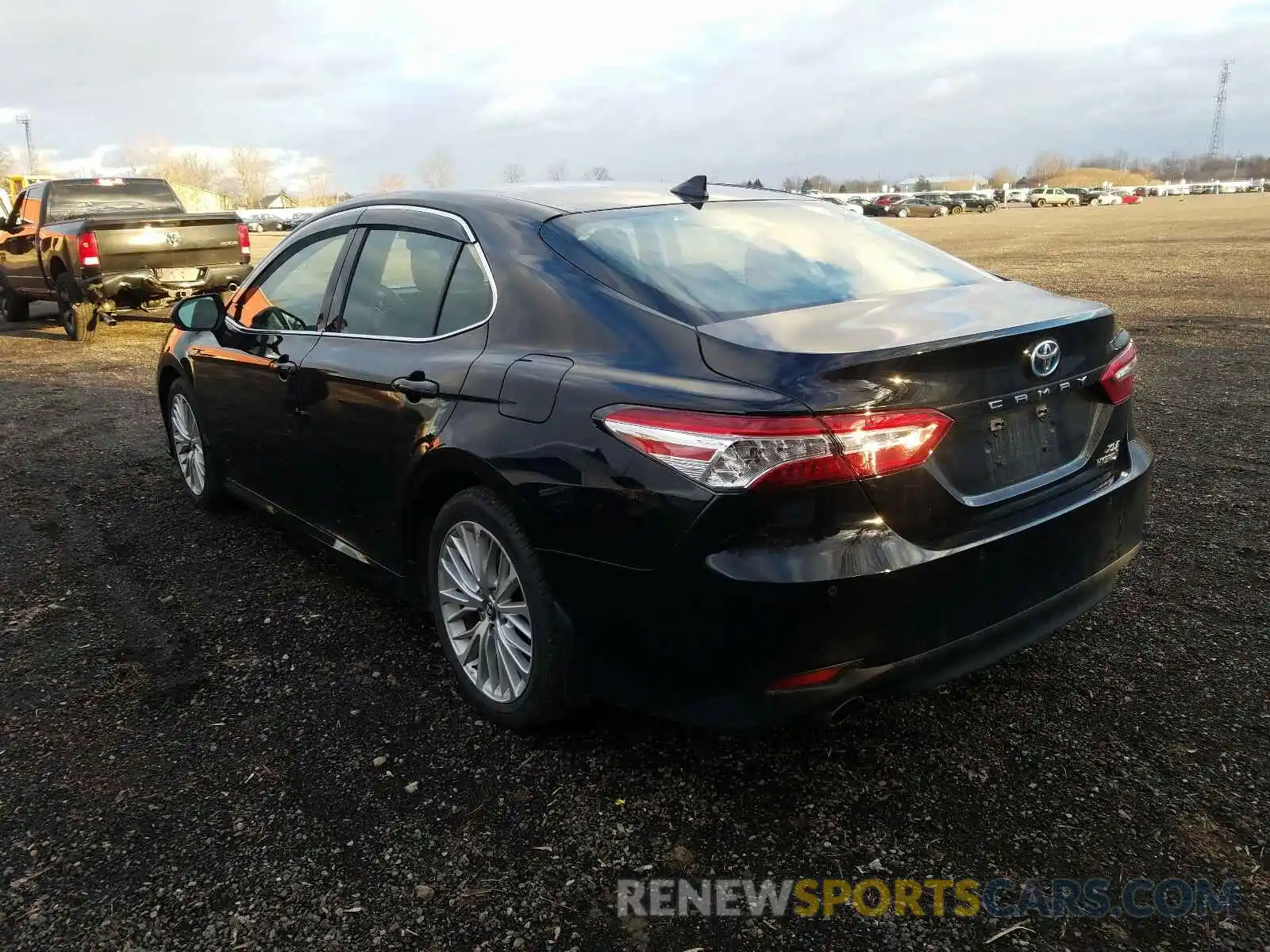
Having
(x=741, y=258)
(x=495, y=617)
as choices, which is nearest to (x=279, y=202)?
(x=741, y=258)

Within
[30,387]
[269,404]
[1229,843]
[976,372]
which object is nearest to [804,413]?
[976,372]

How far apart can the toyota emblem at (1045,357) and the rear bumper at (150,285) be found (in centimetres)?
1056

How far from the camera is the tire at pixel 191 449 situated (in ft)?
16.1

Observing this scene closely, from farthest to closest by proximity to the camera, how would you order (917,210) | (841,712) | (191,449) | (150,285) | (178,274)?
1. (917,210)
2. (178,274)
3. (150,285)
4. (191,449)
5. (841,712)

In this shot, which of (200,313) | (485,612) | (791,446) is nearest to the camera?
(791,446)

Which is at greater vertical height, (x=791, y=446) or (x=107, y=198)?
(x=107, y=198)

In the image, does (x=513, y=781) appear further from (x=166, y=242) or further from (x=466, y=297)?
(x=166, y=242)

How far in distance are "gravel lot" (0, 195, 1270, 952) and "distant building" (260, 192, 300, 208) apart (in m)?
106

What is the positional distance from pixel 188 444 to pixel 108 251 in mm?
7667

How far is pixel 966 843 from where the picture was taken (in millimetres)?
2496

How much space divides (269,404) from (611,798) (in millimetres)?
2298

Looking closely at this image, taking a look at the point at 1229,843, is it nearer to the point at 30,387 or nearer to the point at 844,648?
the point at 844,648

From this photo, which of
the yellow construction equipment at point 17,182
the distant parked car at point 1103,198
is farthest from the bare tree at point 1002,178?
the yellow construction equipment at point 17,182

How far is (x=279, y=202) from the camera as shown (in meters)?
109
